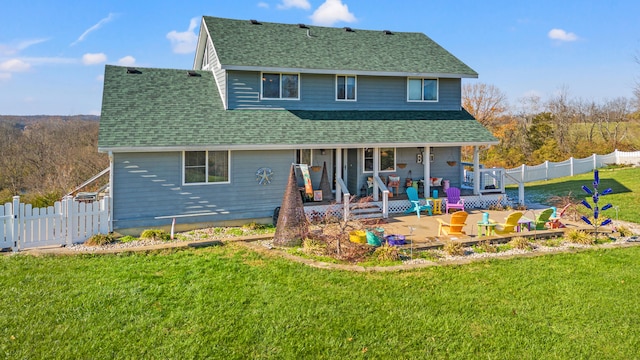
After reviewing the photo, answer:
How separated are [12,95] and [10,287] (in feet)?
127

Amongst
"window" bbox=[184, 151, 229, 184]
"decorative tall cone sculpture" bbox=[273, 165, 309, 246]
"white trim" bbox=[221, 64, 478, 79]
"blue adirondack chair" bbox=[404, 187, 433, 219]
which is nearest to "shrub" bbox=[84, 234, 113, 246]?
"window" bbox=[184, 151, 229, 184]

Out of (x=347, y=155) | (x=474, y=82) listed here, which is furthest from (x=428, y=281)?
(x=474, y=82)

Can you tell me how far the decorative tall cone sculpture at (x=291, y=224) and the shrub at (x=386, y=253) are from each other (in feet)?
7.29

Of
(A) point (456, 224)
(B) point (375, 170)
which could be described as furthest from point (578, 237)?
(B) point (375, 170)

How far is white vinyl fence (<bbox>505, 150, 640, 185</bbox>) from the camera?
2589 centimetres

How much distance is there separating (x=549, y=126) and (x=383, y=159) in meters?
27.7

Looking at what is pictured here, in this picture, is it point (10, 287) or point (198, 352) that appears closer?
point (198, 352)

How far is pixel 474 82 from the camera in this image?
43.5 metres

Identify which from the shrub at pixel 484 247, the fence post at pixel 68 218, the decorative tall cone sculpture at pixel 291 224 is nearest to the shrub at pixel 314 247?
the decorative tall cone sculpture at pixel 291 224

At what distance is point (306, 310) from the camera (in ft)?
21.8

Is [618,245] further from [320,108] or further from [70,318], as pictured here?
[70,318]

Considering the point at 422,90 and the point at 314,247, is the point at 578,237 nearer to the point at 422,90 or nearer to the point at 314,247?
the point at 314,247

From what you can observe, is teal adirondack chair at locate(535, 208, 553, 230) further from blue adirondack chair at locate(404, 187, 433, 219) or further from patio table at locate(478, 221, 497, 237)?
blue adirondack chair at locate(404, 187, 433, 219)

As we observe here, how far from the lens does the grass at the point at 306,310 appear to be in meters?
5.56
